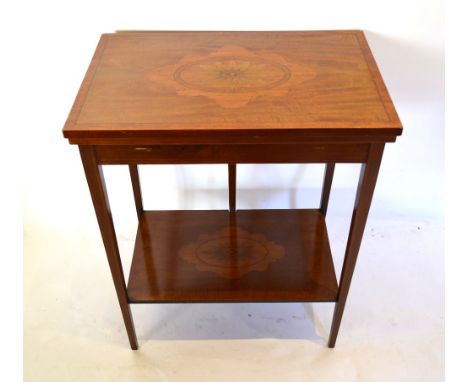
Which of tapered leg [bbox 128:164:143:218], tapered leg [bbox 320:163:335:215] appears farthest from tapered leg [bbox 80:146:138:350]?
tapered leg [bbox 320:163:335:215]

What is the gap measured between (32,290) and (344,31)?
1283 mm

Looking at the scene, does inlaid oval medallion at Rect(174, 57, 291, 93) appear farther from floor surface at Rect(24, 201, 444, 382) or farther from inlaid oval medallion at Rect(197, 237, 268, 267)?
floor surface at Rect(24, 201, 444, 382)

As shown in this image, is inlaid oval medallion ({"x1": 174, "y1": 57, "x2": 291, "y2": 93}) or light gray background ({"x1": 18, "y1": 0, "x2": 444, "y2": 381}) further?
light gray background ({"x1": 18, "y1": 0, "x2": 444, "y2": 381})

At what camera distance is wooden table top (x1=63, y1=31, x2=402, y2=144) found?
905mm

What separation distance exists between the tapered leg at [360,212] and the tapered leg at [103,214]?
0.55m

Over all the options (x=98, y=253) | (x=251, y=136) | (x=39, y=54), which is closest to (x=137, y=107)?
(x=251, y=136)

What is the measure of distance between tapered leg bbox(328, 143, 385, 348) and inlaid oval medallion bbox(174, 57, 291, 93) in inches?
10.2

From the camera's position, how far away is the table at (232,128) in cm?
92

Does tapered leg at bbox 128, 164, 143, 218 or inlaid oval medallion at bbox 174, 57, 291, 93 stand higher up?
inlaid oval medallion at bbox 174, 57, 291, 93

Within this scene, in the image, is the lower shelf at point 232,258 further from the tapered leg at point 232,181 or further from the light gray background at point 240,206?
the light gray background at point 240,206

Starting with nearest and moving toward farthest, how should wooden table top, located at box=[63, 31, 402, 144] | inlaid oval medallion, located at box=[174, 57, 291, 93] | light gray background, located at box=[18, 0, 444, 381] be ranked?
wooden table top, located at box=[63, 31, 402, 144]
inlaid oval medallion, located at box=[174, 57, 291, 93]
light gray background, located at box=[18, 0, 444, 381]

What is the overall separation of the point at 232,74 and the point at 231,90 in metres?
0.07

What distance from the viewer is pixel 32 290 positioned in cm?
160

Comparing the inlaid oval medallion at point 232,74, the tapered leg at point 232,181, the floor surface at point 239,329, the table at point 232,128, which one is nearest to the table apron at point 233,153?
the table at point 232,128
